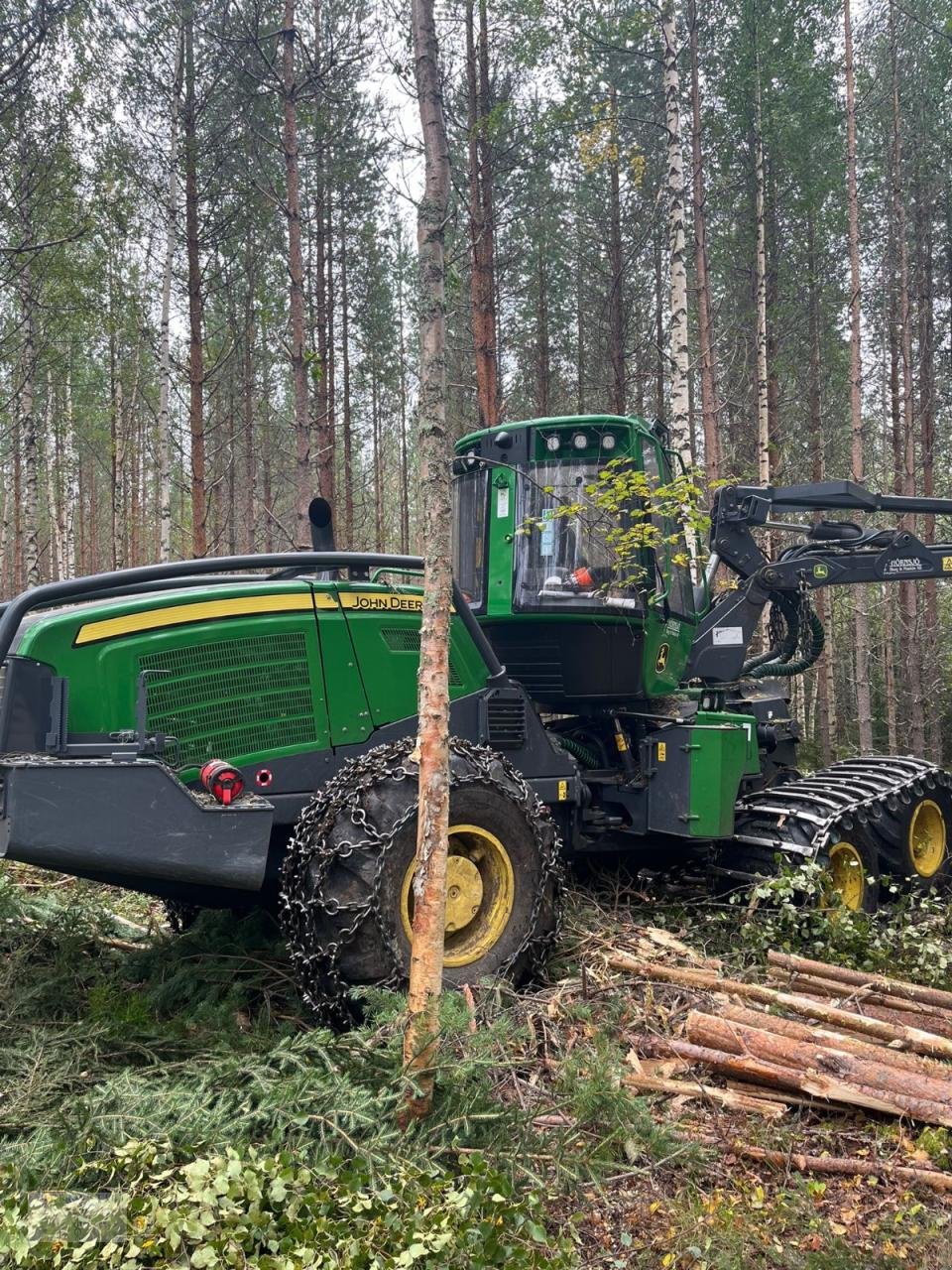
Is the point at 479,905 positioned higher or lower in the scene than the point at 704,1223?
higher

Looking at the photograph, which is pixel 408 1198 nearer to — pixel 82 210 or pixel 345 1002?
pixel 345 1002

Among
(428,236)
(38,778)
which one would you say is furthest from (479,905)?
(428,236)

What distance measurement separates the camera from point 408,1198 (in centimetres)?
307

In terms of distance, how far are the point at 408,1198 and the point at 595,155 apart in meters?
12.2

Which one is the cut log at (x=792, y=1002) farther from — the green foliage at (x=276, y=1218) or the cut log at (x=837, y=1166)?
the green foliage at (x=276, y=1218)

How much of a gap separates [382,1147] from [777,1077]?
1.69 metres

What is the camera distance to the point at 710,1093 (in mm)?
4020

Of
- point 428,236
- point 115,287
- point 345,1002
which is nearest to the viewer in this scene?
point 428,236

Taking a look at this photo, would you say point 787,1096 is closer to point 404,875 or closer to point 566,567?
point 404,875

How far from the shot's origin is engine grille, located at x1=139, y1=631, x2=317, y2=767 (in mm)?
4562

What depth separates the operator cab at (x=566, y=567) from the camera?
20.3ft

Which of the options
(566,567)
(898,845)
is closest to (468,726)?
(566,567)

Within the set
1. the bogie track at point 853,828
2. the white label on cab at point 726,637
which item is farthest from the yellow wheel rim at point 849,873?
the white label on cab at point 726,637

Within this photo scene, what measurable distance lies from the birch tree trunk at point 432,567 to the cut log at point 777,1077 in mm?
1350
